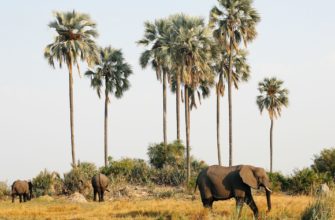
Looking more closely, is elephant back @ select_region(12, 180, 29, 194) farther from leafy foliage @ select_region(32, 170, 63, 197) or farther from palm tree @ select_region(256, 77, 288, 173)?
palm tree @ select_region(256, 77, 288, 173)

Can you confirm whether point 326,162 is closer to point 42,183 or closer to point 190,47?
point 190,47

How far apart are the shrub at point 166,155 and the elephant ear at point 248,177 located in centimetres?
2652

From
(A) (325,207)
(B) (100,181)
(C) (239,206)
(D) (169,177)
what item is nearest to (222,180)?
(C) (239,206)

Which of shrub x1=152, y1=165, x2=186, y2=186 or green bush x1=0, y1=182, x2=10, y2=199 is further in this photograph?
shrub x1=152, y1=165, x2=186, y2=186

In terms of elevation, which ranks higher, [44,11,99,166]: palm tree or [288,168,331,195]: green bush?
[44,11,99,166]: palm tree

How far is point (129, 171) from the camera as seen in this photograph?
4269 centimetres

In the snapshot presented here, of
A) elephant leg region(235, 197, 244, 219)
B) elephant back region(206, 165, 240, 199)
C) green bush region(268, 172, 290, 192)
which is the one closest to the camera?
elephant leg region(235, 197, 244, 219)

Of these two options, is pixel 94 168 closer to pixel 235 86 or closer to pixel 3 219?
pixel 235 86

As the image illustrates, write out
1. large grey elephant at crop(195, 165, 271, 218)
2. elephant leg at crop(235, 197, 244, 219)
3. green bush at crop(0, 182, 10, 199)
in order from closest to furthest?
elephant leg at crop(235, 197, 244, 219) < large grey elephant at crop(195, 165, 271, 218) < green bush at crop(0, 182, 10, 199)

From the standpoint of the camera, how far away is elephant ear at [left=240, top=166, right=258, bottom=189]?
19781 millimetres

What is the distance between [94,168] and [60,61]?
9.31 m

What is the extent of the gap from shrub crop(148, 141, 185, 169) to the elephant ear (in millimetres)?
26520

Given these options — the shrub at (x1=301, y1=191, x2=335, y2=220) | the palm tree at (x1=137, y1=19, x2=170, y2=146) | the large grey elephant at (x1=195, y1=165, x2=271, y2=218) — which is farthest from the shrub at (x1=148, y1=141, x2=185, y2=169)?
the shrub at (x1=301, y1=191, x2=335, y2=220)

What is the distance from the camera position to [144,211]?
21.9 metres
